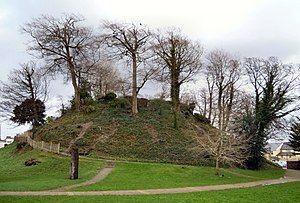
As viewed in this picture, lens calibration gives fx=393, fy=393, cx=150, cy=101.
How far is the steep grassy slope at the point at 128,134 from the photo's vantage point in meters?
38.7

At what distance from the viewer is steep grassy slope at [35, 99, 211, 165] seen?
38.7 m

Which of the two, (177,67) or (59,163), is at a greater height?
(177,67)

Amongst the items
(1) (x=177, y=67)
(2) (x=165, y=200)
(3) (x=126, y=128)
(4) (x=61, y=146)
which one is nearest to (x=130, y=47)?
(1) (x=177, y=67)

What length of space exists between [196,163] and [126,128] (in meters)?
10.3

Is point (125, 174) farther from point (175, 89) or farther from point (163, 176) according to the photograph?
point (175, 89)

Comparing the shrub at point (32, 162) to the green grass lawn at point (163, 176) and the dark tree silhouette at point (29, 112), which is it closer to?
the green grass lawn at point (163, 176)

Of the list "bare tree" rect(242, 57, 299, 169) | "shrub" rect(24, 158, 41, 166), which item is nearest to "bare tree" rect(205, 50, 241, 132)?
"bare tree" rect(242, 57, 299, 169)

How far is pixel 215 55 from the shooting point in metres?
52.6

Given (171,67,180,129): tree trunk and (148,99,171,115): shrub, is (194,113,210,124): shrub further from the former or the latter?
(171,67,180,129): tree trunk

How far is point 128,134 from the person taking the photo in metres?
42.8

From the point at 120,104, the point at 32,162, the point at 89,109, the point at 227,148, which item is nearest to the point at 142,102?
the point at 120,104

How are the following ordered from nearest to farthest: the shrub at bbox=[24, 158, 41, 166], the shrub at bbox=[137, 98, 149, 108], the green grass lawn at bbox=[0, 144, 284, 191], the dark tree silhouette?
the green grass lawn at bbox=[0, 144, 284, 191] → the shrub at bbox=[24, 158, 41, 166] → the shrub at bbox=[137, 98, 149, 108] → the dark tree silhouette

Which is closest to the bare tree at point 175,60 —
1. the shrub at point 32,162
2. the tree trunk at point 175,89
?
the tree trunk at point 175,89

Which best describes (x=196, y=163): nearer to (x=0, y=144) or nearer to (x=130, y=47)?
(x=130, y=47)
